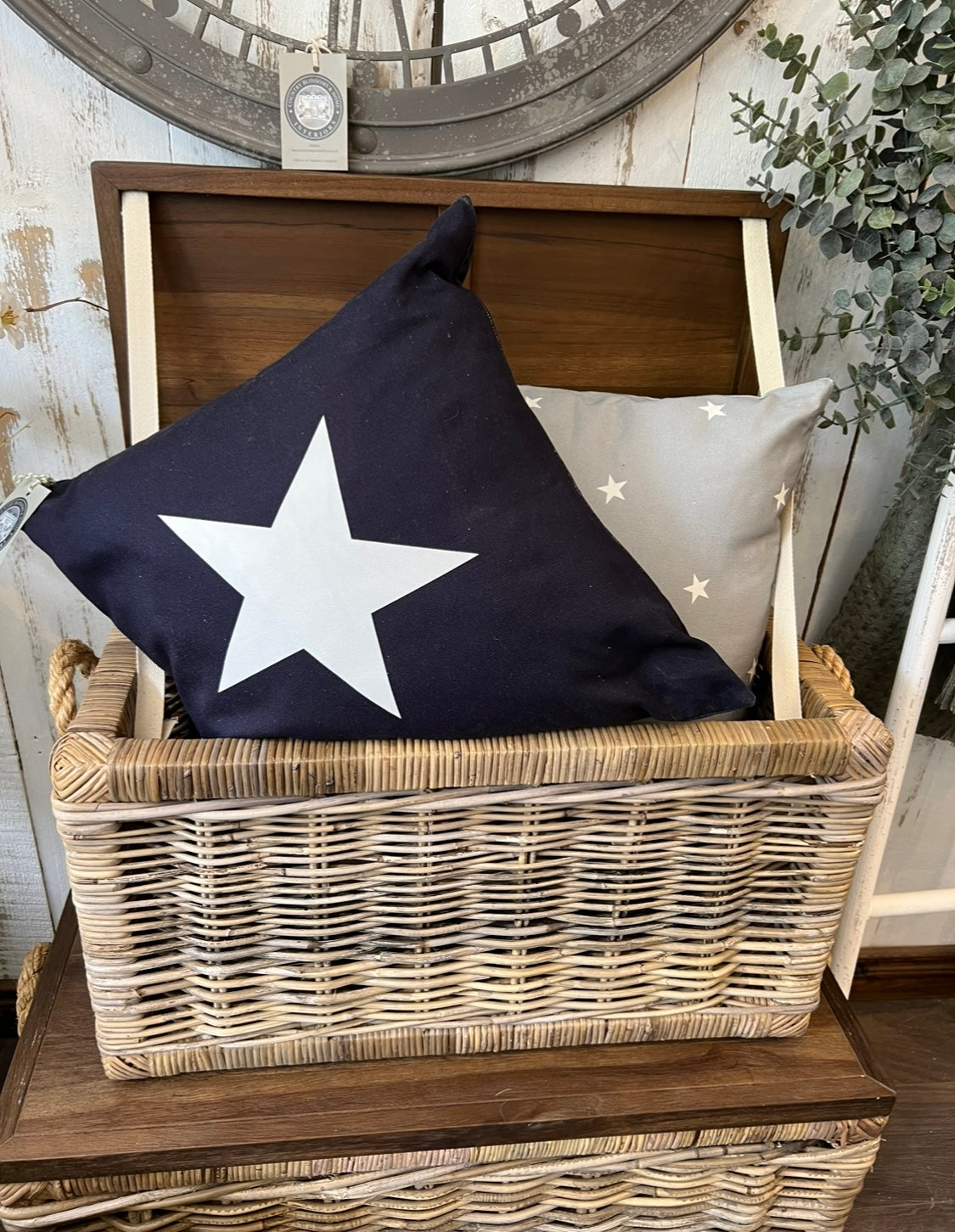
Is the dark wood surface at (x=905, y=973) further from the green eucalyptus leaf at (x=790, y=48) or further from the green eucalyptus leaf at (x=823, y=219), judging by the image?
the green eucalyptus leaf at (x=790, y=48)

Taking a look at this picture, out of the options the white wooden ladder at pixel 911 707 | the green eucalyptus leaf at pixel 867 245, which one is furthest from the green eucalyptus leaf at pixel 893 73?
the white wooden ladder at pixel 911 707

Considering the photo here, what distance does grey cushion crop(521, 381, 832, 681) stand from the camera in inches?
30.4

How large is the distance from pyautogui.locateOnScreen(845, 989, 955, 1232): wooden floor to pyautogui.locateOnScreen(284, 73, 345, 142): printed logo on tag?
3.92 ft

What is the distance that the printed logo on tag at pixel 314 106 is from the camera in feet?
2.67

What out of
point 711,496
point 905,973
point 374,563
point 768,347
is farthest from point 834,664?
point 905,973

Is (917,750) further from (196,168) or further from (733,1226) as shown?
(196,168)

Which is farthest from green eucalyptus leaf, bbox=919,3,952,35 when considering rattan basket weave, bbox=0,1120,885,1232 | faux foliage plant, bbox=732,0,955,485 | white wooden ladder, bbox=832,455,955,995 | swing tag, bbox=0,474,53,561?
rattan basket weave, bbox=0,1120,885,1232

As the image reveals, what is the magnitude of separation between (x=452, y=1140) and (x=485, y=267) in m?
0.76

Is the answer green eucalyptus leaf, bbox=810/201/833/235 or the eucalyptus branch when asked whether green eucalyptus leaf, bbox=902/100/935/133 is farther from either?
the eucalyptus branch

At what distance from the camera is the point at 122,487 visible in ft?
2.05

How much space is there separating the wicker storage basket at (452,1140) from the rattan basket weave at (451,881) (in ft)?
0.08

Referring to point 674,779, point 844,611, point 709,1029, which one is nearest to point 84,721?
point 674,779

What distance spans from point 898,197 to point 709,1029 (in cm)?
70

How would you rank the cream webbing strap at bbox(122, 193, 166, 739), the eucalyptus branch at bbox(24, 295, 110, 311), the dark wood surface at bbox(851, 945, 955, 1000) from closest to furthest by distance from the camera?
the cream webbing strap at bbox(122, 193, 166, 739) < the eucalyptus branch at bbox(24, 295, 110, 311) < the dark wood surface at bbox(851, 945, 955, 1000)
